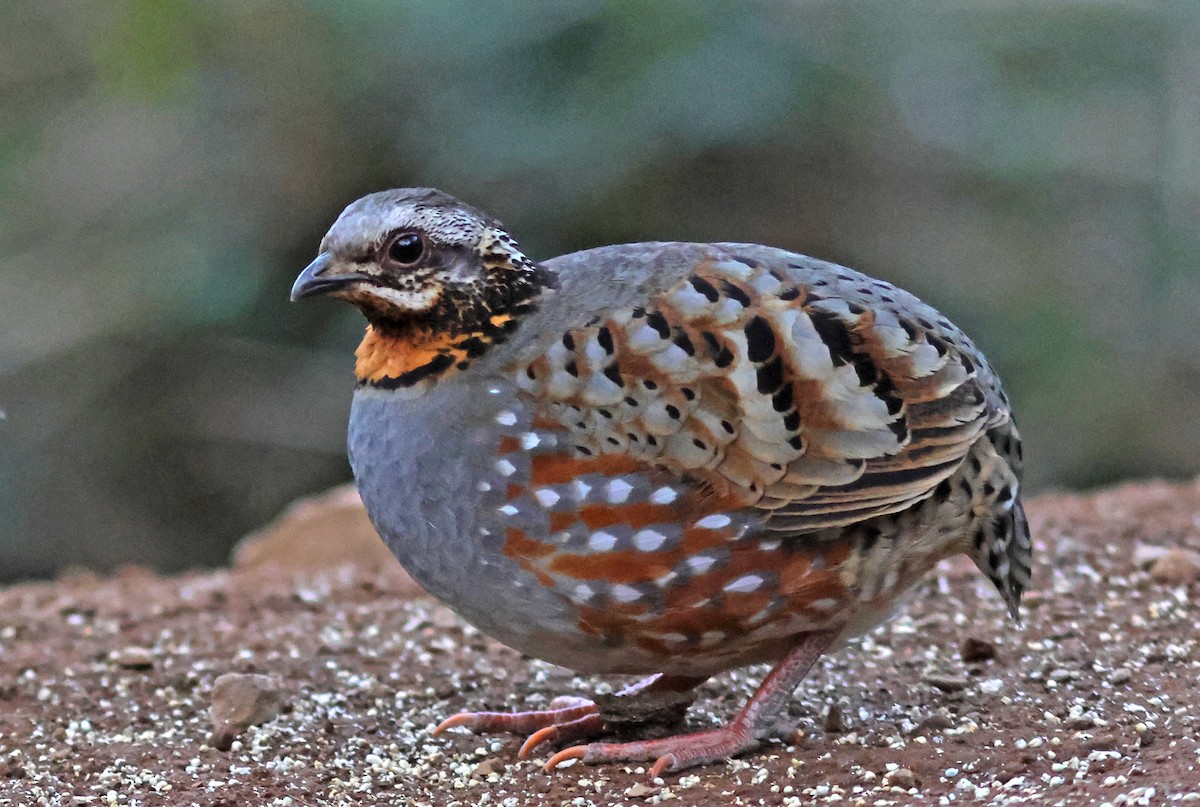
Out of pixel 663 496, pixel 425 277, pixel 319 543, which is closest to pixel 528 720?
pixel 663 496

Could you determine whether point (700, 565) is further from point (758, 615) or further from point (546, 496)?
point (546, 496)

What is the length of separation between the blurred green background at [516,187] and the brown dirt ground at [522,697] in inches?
135

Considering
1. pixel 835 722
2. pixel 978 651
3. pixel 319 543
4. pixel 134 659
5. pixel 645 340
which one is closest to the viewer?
pixel 645 340

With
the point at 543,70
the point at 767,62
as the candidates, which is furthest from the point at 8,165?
the point at 767,62

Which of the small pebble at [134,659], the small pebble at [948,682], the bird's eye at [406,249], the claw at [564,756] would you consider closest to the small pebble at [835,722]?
the small pebble at [948,682]

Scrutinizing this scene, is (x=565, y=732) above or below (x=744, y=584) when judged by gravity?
below

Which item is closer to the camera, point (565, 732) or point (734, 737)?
point (734, 737)

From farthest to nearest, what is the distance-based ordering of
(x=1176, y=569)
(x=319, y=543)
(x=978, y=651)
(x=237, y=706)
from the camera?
(x=319, y=543) → (x=1176, y=569) → (x=978, y=651) → (x=237, y=706)

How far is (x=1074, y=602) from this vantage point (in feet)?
18.4

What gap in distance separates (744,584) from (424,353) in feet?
3.94

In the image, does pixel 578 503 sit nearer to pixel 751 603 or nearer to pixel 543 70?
pixel 751 603

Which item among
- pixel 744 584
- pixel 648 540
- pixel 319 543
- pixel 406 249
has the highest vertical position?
pixel 406 249

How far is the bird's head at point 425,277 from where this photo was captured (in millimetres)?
4316

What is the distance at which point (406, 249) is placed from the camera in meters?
4.33
